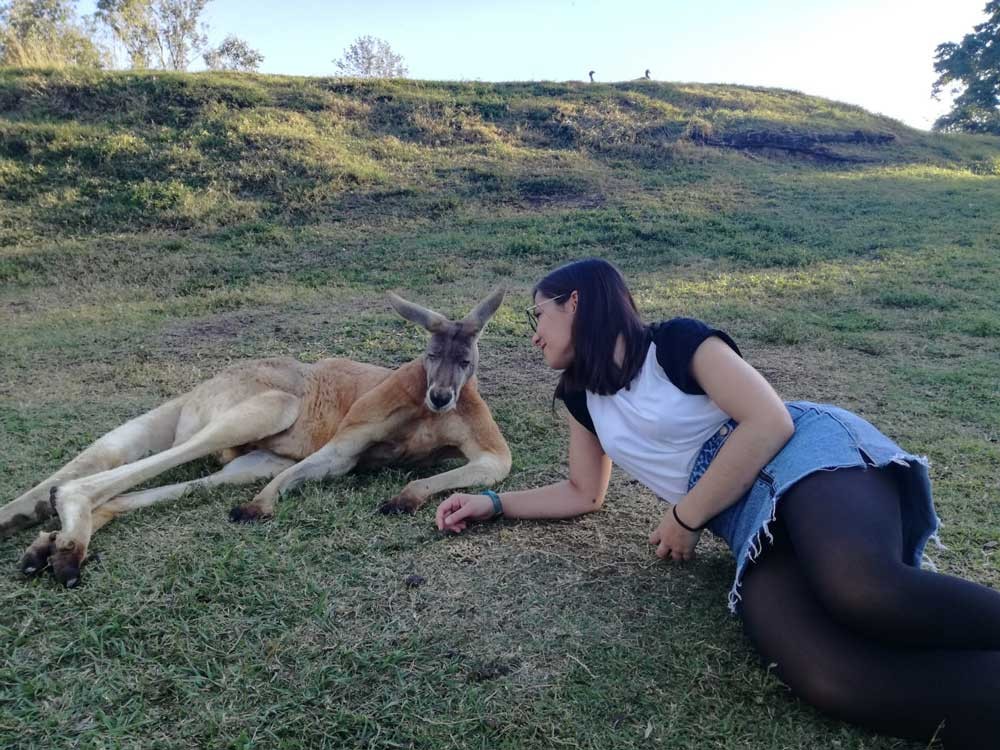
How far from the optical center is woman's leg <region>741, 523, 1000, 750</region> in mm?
1860

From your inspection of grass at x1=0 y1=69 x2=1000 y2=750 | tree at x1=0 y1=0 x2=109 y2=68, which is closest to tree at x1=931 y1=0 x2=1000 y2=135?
grass at x1=0 y1=69 x2=1000 y2=750

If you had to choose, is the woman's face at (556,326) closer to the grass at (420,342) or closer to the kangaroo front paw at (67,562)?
the grass at (420,342)

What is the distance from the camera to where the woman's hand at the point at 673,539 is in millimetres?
2516

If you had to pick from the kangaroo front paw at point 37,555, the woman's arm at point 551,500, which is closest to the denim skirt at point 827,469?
the woman's arm at point 551,500

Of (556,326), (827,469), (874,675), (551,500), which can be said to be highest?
(556,326)

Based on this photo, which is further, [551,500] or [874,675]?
[551,500]

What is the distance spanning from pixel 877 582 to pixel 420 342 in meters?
4.63

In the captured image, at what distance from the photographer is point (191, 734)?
196cm

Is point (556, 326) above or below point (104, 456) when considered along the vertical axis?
above

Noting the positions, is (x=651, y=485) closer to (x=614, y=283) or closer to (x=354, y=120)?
(x=614, y=283)

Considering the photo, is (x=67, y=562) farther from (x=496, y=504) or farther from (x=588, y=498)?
(x=588, y=498)

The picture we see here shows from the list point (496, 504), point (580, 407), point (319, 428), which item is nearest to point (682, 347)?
point (580, 407)

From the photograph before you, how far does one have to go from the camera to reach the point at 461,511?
3.07 meters

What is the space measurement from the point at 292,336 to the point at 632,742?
519 cm
